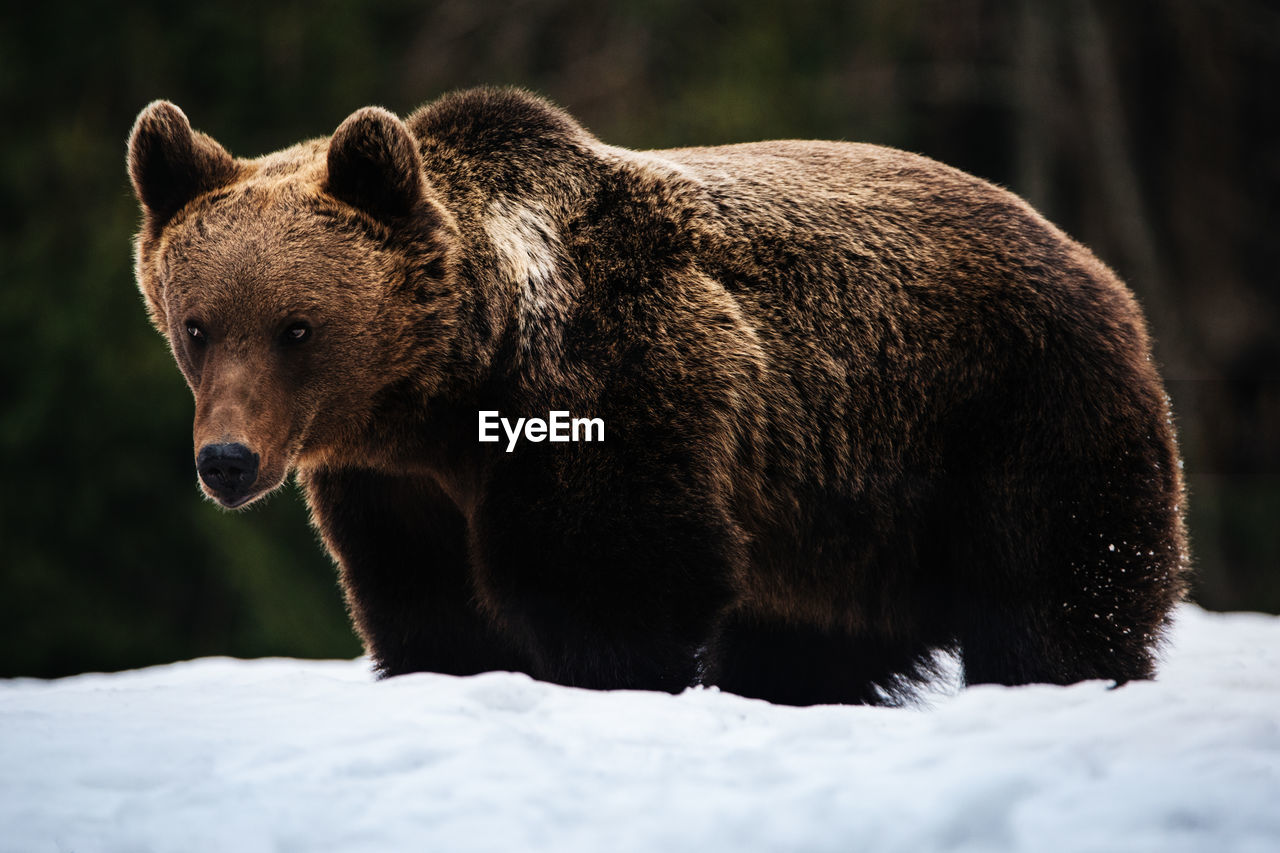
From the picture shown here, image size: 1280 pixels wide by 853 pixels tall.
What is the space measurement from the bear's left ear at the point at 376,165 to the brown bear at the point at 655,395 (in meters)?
0.01

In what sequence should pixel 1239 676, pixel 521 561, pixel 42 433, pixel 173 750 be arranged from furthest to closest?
pixel 42 433 < pixel 1239 676 < pixel 521 561 < pixel 173 750

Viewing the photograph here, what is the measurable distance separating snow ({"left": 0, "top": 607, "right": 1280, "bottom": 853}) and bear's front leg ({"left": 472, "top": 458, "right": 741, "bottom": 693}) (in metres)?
0.44

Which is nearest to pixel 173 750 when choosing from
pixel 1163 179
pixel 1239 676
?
pixel 1239 676

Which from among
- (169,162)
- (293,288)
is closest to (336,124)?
(169,162)

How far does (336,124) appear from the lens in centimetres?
1706

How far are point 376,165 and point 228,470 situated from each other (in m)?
1.23

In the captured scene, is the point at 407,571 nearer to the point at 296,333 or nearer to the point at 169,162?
the point at 296,333

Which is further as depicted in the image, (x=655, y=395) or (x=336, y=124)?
(x=336, y=124)

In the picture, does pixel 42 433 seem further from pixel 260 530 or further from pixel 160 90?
pixel 160 90

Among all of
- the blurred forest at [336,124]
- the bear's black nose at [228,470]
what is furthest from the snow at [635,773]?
the blurred forest at [336,124]

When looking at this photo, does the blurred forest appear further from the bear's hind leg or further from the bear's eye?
the bear's eye

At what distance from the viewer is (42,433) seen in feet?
55.1

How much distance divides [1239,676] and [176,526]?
1426cm

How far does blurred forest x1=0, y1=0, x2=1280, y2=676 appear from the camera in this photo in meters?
16.3
